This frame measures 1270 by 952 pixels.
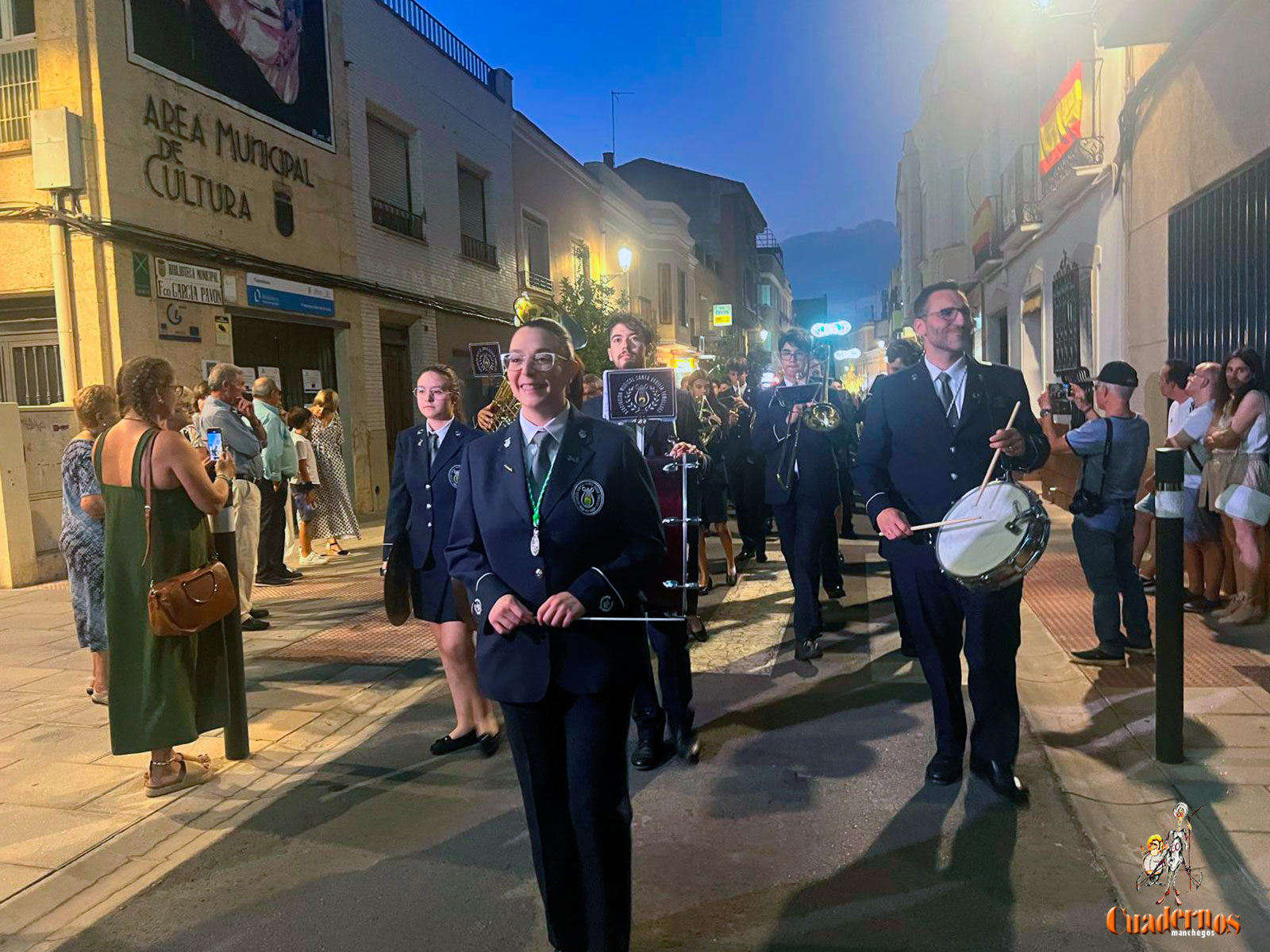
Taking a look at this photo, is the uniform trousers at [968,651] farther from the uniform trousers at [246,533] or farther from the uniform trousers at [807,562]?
the uniform trousers at [246,533]

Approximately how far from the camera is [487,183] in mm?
18828

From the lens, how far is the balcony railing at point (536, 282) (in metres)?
20.5

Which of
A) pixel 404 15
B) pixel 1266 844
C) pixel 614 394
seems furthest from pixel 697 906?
pixel 404 15

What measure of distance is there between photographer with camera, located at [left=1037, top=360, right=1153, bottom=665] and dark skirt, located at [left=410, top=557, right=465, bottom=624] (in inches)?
137

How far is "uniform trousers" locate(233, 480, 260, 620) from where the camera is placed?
7.03 meters

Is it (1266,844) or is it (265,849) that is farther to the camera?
(265,849)

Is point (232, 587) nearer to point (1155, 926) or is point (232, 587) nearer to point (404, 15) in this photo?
point (1155, 926)

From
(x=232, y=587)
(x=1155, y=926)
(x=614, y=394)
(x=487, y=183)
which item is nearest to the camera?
(x=1155, y=926)

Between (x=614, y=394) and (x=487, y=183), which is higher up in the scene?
(x=487, y=183)

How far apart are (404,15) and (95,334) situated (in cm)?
929

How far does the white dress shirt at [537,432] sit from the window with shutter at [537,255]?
1872cm

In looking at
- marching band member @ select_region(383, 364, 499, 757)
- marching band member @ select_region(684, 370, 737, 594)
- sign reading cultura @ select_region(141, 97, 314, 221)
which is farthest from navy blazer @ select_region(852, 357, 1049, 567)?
sign reading cultura @ select_region(141, 97, 314, 221)

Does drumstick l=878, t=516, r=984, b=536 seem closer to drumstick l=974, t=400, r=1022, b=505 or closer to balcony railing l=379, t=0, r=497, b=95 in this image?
drumstick l=974, t=400, r=1022, b=505

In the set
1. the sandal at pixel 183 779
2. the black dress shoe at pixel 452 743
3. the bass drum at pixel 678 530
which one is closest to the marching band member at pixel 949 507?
the bass drum at pixel 678 530
